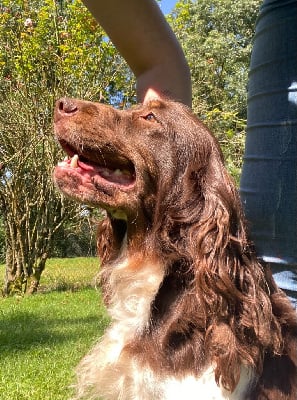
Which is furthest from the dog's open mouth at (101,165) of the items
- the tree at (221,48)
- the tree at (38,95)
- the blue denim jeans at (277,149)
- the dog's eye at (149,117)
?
the tree at (221,48)

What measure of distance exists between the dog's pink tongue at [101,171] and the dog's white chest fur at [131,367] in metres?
0.42

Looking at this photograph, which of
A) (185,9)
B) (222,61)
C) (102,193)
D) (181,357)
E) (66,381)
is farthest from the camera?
(222,61)

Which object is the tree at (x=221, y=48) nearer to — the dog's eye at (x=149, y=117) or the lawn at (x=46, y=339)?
the lawn at (x=46, y=339)

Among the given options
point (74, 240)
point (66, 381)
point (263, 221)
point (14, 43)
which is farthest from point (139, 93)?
point (74, 240)

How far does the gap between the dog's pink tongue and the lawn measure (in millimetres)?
828

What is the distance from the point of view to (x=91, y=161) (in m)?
2.90

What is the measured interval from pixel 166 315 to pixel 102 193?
0.61 m

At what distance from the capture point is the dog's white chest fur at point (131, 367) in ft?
8.35

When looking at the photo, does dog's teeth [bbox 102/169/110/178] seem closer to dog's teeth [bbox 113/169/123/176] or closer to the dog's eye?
dog's teeth [bbox 113/169/123/176]

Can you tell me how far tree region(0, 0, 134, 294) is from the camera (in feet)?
41.9

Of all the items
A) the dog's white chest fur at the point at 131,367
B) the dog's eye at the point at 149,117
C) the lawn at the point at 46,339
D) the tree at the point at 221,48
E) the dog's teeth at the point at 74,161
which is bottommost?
the lawn at the point at 46,339

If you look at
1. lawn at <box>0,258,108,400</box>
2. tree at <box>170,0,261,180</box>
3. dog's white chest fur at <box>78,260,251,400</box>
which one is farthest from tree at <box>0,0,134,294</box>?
dog's white chest fur at <box>78,260,251,400</box>

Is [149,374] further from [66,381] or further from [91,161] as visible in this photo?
[66,381]

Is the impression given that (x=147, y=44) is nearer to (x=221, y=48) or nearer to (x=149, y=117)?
(x=149, y=117)
